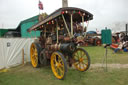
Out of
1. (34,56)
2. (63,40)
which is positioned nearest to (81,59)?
(63,40)

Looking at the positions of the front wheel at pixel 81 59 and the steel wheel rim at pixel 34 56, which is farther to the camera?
the steel wheel rim at pixel 34 56

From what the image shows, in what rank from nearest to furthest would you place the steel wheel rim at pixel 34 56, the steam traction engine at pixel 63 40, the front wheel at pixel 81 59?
the steam traction engine at pixel 63 40 → the front wheel at pixel 81 59 → the steel wheel rim at pixel 34 56

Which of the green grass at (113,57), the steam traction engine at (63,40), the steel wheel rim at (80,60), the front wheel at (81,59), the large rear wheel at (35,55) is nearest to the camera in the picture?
the steam traction engine at (63,40)

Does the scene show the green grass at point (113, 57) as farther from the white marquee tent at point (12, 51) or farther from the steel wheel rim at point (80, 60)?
the white marquee tent at point (12, 51)

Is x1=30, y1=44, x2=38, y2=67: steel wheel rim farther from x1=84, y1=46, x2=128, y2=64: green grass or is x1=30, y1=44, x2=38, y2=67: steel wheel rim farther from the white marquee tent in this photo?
x1=84, y1=46, x2=128, y2=64: green grass

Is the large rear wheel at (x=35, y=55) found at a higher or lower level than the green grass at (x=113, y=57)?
higher

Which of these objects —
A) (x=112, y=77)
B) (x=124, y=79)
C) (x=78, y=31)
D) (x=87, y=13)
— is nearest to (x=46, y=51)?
(x=78, y=31)

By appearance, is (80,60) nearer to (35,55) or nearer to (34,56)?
(35,55)

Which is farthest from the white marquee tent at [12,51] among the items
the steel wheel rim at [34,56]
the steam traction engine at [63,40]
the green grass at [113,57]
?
the green grass at [113,57]

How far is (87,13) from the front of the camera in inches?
140

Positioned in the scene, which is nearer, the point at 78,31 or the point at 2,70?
the point at 78,31

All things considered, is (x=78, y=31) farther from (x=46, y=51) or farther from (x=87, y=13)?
(x=46, y=51)

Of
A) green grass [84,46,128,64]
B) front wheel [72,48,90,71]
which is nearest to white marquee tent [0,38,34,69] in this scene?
front wheel [72,48,90,71]

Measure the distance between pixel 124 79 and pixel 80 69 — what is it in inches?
57.2
